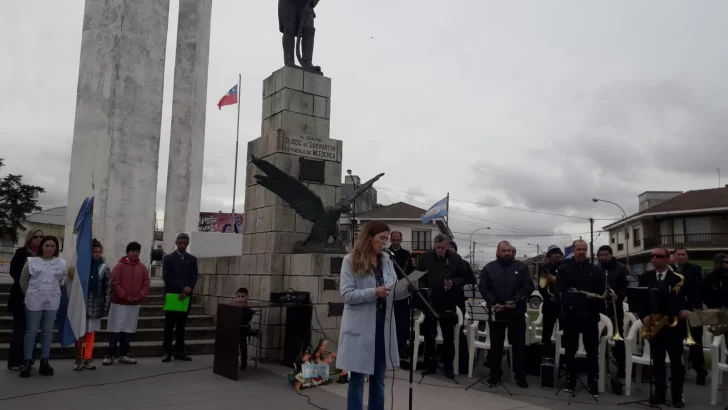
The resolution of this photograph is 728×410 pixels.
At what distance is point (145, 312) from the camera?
372 inches

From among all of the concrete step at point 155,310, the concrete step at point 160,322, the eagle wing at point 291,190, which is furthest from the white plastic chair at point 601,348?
the concrete step at point 155,310

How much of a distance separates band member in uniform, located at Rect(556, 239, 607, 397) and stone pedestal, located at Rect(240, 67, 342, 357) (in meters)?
3.10

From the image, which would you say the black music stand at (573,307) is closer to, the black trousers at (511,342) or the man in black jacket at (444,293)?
the black trousers at (511,342)

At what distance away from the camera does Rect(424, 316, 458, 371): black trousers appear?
23.6ft

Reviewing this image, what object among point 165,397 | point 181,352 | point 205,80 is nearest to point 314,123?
point 181,352

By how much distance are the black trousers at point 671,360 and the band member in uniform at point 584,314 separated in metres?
0.61

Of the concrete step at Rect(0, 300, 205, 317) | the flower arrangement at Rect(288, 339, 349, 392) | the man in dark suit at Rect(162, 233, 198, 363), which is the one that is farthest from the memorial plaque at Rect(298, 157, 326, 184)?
the concrete step at Rect(0, 300, 205, 317)

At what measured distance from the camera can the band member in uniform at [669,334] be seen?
19.1ft

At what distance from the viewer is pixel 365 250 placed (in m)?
4.04

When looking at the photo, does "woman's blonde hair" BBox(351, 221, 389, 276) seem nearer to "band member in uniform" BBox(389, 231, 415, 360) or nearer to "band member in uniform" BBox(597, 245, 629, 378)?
"band member in uniform" BBox(389, 231, 415, 360)

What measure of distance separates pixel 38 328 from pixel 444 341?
16.8 feet

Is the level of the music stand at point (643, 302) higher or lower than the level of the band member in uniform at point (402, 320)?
higher

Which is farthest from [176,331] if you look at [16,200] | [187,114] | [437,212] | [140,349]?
[16,200]

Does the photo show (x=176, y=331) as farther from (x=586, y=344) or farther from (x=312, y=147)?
(x=586, y=344)
